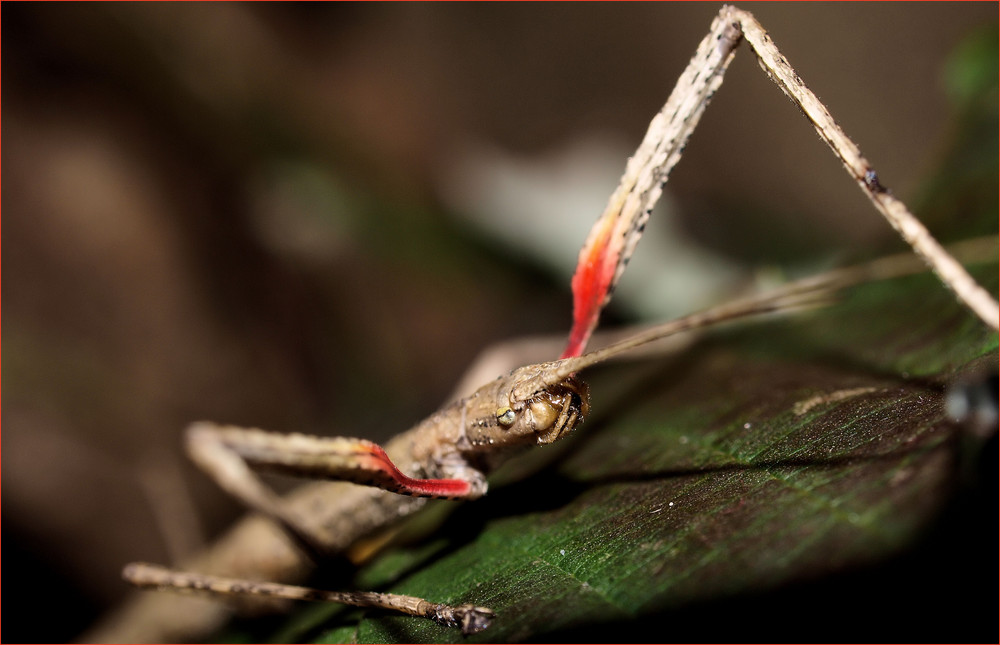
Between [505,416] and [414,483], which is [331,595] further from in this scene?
[505,416]

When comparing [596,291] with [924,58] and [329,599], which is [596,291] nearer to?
[329,599]

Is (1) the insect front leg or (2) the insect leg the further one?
(1) the insect front leg

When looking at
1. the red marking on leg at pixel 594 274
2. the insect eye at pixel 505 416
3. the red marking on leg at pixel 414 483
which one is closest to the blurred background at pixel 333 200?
the red marking on leg at pixel 594 274

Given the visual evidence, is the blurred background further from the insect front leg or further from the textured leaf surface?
the insect front leg

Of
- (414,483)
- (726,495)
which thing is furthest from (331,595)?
(726,495)

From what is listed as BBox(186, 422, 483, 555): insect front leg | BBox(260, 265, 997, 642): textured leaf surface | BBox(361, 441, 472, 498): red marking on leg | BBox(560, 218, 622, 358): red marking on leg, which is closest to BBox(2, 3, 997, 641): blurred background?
BBox(260, 265, 997, 642): textured leaf surface

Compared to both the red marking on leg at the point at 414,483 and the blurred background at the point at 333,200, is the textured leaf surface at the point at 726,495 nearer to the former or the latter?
the red marking on leg at the point at 414,483
